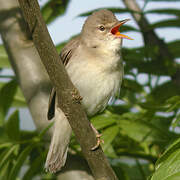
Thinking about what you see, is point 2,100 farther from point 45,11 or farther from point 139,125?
point 139,125

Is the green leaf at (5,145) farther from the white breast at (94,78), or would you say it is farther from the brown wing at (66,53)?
the white breast at (94,78)

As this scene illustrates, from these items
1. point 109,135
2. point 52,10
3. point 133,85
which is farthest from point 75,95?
point 52,10

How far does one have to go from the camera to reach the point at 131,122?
89.8 inches

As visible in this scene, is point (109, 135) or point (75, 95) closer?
point (75, 95)

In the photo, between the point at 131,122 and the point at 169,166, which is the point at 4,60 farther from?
the point at 169,166

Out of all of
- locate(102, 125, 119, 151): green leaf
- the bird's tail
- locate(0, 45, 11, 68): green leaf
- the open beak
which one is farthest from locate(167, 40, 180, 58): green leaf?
locate(0, 45, 11, 68): green leaf

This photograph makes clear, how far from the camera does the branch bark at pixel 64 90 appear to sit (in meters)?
1.57

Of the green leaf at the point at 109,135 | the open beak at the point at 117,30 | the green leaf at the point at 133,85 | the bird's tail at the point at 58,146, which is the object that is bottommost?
the bird's tail at the point at 58,146

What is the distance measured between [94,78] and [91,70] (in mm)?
68

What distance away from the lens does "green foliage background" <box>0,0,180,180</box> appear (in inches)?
87.5

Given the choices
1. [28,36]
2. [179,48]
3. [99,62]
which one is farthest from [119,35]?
[28,36]

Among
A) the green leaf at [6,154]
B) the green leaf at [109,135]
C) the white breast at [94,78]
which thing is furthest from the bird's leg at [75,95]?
the white breast at [94,78]

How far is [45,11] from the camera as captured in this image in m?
3.15

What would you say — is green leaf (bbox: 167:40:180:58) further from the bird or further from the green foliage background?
the bird
